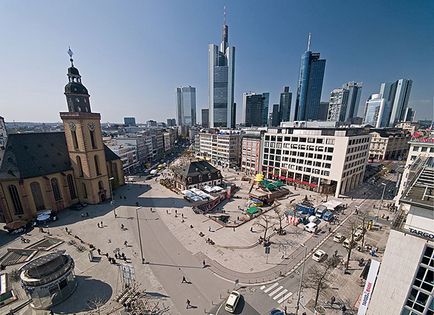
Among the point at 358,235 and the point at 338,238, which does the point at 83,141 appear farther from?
the point at 358,235

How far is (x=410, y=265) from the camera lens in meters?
14.2

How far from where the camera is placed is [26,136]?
41.2 metres

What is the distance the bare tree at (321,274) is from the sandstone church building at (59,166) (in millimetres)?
43374

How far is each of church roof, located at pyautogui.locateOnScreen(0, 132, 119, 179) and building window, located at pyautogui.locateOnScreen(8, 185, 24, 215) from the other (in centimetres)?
256

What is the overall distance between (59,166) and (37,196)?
749 centimetres

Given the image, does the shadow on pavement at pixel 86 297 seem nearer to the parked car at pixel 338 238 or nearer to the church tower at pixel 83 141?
the church tower at pixel 83 141

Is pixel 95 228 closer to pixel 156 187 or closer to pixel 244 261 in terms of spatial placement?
pixel 156 187

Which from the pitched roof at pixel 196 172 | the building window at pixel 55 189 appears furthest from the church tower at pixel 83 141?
the pitched roof at pixel 196 172

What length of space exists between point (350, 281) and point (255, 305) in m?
13.2

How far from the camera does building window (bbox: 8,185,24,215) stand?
3662cm

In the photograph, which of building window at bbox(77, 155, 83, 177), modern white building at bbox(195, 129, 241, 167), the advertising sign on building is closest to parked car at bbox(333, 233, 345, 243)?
the advertising sign on building

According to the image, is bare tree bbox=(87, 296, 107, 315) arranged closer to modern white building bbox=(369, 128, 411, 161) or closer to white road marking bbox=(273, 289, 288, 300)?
white road marking bbox=(273, 289, 288, 300)

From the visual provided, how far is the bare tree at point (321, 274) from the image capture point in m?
22.3

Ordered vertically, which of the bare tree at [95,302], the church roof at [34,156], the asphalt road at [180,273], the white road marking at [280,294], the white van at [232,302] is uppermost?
the church roof at [34,156]
